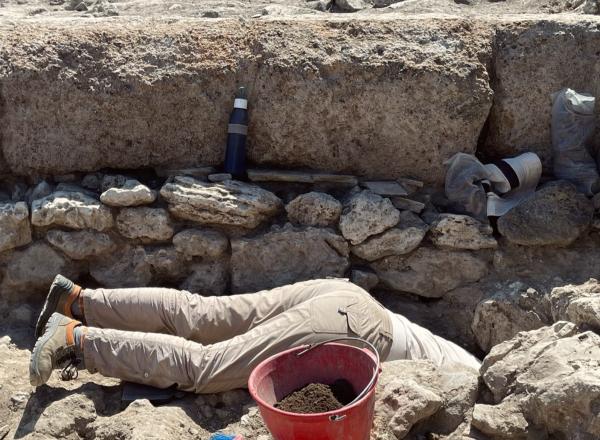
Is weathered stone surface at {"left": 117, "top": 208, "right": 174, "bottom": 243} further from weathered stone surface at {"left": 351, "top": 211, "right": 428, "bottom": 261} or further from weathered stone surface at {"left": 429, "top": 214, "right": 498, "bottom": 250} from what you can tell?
weathered stone surface at {"left": 429, "top": 214, "right": 498, "bottom": 250}

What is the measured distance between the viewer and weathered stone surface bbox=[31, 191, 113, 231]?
378 cm

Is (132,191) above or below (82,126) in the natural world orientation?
below

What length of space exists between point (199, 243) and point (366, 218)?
883mm

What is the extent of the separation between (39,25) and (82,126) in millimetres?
665

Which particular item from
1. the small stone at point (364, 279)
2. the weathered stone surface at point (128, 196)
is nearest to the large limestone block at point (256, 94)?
the weathered stone surface at point (128, 196)

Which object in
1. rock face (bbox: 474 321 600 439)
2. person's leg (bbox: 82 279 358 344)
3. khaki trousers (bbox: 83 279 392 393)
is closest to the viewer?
rock face (bbox: 474 321 600 439)

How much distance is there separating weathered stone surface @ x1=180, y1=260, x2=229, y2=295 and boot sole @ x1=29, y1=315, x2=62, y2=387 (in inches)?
31.0

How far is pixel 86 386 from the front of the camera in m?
3.13

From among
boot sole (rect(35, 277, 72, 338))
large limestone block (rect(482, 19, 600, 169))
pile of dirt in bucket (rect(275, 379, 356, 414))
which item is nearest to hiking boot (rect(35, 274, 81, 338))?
boot sole (rect(35, 277, 72, 338))

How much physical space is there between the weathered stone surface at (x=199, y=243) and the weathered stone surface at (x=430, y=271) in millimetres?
844

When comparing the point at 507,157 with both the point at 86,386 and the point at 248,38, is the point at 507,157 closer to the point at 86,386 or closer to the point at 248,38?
the point at 248,38

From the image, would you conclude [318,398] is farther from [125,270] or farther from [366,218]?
[125,270]

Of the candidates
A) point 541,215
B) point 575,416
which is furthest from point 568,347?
point 541,215

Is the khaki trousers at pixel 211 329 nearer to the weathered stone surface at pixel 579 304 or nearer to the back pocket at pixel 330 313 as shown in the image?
the back pocket at pixel 330 313
